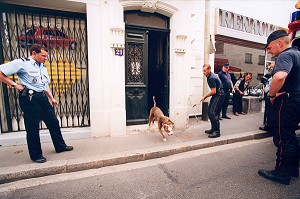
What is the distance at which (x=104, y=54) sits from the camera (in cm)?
455

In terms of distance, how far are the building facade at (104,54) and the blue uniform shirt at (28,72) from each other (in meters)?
1.32

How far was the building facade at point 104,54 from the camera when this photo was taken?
4.43m

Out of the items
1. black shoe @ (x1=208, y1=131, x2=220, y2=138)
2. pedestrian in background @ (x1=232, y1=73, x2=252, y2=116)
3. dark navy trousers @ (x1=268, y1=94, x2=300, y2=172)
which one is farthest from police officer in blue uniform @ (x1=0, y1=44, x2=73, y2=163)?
pedestrian in background @ (x1=232, y1=73, x2=252, y2=116)

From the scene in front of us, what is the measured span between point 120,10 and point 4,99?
378cm

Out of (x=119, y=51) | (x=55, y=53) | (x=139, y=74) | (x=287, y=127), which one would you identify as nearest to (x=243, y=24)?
(x=139, y=74)

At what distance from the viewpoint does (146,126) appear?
5.48 meters

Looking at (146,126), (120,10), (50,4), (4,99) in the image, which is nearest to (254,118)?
(146,126)

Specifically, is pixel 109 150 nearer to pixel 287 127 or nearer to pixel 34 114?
pixel 34 114

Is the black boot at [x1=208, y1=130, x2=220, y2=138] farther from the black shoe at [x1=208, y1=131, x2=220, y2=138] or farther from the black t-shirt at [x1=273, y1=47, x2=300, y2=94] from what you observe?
the black t-shirt at [x1=273, y1=47, x2=300, y2=94]

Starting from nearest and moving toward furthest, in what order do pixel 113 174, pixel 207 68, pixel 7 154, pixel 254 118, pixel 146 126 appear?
pixel 113 174, pixel 7 154, pixel 207 68, pixel 146 126, pixel 254 118

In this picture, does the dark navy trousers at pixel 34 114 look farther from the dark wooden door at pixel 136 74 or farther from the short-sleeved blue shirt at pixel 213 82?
the short-sleeved blue shirt at pixel 213 82

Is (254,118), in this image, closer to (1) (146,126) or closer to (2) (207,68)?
(2) (207,68)

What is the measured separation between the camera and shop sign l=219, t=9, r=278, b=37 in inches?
298

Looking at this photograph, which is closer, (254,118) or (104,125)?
(104,125)
